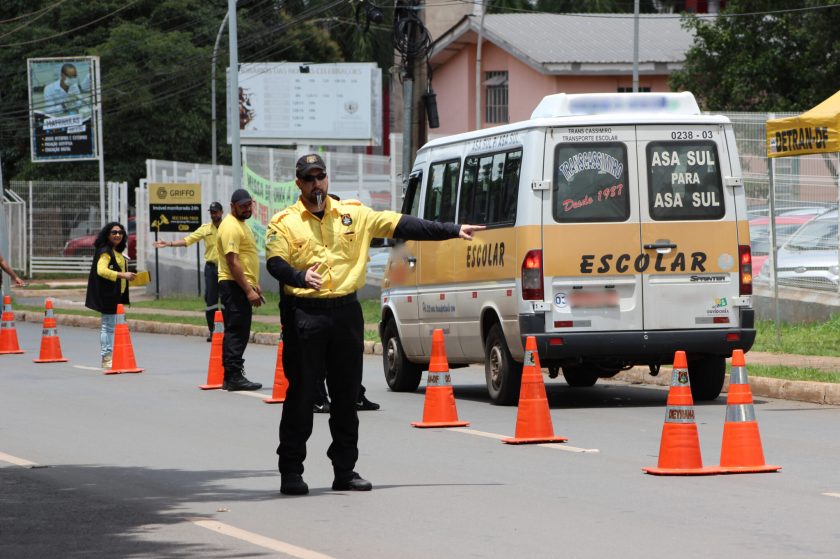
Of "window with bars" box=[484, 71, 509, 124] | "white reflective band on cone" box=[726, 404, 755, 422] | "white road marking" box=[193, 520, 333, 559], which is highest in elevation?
"window with bars" box=[484, 71, 509, 124]

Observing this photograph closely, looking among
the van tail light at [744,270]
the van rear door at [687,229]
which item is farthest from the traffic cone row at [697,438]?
the van tail light at [744,270]

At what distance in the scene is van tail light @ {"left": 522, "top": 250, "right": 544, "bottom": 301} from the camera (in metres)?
13.9

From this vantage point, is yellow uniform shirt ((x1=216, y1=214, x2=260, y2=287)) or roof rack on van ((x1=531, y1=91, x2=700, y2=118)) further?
yellow uniform shirt ((x1=216, y1=214, x2=260, y2=287))

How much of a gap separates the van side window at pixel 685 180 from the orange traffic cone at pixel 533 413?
303cm

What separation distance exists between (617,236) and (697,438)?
4422 millimetres

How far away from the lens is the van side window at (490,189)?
1430 cm

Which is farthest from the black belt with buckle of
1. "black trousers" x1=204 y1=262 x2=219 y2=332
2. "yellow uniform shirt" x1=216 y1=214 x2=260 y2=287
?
"black trousers" x1=204 y1=262 x2=219 y2=332

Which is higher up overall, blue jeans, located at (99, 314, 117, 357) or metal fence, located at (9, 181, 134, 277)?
metal fence, located at (9, 181, 134, 277)

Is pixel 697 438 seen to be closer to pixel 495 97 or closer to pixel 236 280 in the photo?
pixel 236 280

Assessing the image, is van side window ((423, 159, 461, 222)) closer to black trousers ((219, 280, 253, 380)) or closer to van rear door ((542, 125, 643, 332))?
van rear door ((542, 125, 643, 332))

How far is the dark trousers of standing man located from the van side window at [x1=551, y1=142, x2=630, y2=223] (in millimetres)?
4929

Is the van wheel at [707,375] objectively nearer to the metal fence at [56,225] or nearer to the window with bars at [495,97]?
the metal fence at [56,225]

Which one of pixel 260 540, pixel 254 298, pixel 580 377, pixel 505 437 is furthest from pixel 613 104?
pixel 260 540

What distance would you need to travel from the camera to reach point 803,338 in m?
19.9
